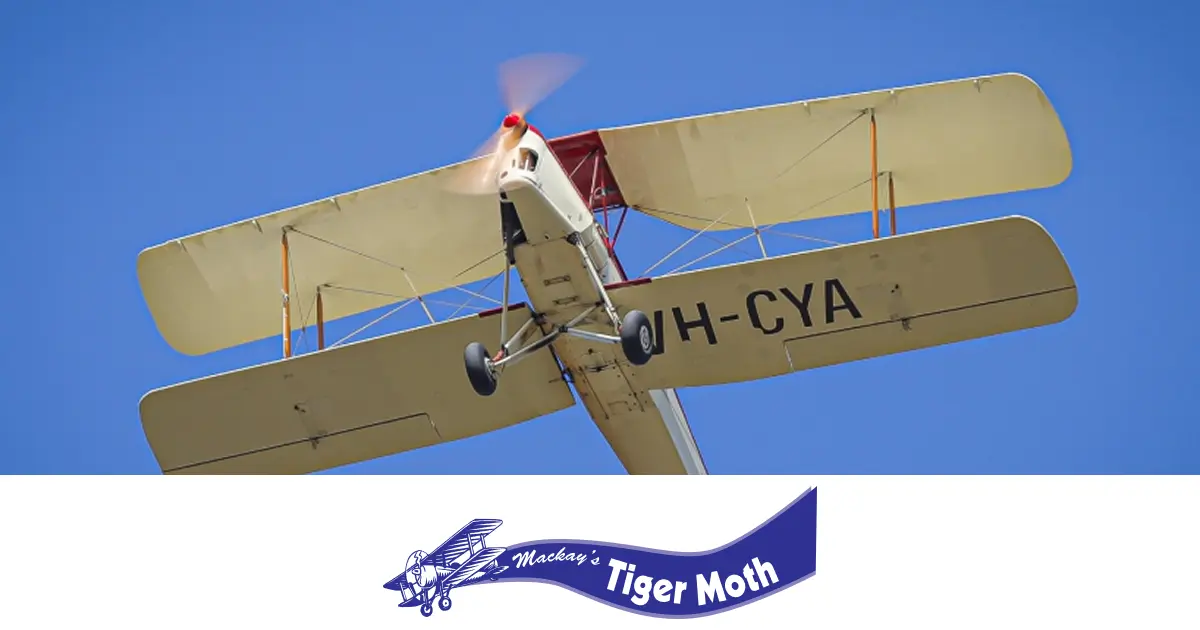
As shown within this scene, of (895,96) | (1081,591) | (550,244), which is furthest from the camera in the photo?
(895,96)

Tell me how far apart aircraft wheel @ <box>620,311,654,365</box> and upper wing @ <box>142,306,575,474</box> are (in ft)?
4.18

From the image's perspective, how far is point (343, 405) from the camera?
12484 mm

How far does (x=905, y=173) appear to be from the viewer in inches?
510

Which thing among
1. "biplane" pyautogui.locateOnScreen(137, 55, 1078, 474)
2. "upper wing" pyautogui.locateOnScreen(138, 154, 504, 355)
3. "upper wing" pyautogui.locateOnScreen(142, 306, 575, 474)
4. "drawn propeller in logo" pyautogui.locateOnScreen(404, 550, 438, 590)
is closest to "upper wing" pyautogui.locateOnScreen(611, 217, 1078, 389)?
"biplane" pyautogui.locateOnScreen(137, 55, 1078, 474)

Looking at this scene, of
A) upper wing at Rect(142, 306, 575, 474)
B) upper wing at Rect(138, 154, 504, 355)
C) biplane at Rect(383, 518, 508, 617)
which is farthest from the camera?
upper wing at Rect(138, 154, 504, 355)

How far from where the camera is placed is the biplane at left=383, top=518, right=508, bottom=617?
28.5 feet

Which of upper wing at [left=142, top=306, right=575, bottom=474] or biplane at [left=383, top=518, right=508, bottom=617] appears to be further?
upper wing at [left=142, top=306, right=575, bottom=474]

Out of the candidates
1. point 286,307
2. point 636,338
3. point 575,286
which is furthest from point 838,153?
point 286,307

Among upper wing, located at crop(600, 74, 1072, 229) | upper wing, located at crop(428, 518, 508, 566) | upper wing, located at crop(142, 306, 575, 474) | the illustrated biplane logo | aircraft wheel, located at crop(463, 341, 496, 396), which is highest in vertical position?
upper wing, located at crop(600, 74, 1072, 229)

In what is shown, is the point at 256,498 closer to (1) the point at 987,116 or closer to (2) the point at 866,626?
(2) the point at 866,626

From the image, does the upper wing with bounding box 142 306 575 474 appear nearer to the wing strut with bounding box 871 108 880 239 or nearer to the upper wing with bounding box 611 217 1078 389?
the upper wing with bounding box 611 217 1078 389

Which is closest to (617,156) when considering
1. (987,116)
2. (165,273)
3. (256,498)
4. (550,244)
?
(550,244)

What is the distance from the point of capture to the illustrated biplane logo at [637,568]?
855 centimetres

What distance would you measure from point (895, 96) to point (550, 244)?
2924 mm
